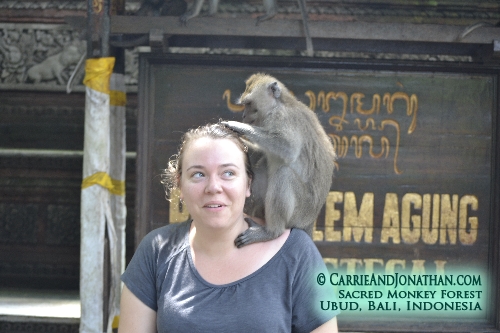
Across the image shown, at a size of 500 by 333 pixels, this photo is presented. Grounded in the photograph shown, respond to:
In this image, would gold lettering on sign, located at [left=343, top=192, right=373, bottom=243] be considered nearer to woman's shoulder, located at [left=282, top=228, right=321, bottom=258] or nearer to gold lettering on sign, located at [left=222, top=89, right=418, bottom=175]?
gold lettering on sign, located at [left=222, top=89, right=418, bottom=175]

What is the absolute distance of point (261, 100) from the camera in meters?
3.59

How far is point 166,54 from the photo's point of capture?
5.11 metres

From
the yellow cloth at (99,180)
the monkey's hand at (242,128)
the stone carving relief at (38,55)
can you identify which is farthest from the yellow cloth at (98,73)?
the monkey's hand at (242,128)

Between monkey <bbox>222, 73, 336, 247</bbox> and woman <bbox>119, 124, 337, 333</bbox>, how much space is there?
3.05 ft

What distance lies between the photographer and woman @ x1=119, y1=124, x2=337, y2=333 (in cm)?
212

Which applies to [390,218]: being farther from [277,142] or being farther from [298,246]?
[298,246]

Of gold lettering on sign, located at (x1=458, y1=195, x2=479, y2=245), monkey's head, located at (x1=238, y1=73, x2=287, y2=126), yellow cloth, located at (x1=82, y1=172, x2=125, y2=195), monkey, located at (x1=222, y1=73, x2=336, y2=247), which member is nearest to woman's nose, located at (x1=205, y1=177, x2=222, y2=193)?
monkey, located at (x1=222, y1=73, x2=336, y2=247)

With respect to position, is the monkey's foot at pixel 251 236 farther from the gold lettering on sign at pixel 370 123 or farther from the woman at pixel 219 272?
the gold lettering on sign at pixel 370 123

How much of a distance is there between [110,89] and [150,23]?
618 millimetres

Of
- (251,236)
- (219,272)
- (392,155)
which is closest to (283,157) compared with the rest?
(251,236)

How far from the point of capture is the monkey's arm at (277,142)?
3.36 meters

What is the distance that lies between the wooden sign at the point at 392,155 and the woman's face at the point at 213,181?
9.59 ft

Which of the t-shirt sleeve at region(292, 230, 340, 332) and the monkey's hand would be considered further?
the monkey's hand

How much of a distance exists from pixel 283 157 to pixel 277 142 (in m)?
0.08
